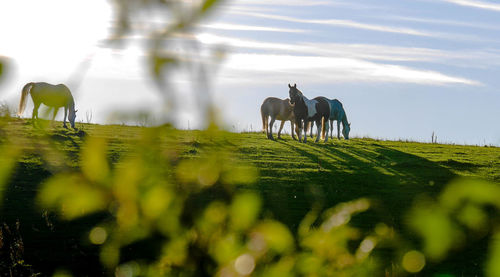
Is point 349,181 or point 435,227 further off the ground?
point 435,227

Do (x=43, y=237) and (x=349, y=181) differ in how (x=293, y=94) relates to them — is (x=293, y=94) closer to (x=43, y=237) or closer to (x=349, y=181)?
(x=349, y=181)

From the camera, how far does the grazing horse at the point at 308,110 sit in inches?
657

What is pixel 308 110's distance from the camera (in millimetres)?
17141

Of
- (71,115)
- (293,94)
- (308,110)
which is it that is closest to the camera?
(71,115)

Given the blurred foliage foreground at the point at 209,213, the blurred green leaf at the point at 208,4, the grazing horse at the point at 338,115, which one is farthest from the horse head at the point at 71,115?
the blurred green leaf at the point at 208,4

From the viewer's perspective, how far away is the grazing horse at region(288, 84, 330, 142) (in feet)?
54.7

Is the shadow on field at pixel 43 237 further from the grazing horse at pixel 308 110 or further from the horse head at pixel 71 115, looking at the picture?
the grazing horse at pixel 308 110

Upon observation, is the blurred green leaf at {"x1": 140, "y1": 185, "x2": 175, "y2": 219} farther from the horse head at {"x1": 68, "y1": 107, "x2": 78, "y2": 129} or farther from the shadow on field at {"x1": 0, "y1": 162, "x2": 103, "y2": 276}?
the horse head at {"x1": 68, "y1": 107, "x2": 78, "y2": 129}

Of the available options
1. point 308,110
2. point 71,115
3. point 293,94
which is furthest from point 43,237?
point 308,110

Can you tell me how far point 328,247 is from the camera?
1.83 meters

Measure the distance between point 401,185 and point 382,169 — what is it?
1.44 m

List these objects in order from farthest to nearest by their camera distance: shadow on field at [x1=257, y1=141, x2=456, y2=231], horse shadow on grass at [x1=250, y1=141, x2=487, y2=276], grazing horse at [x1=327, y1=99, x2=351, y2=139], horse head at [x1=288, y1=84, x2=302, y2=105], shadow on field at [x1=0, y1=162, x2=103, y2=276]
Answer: grazing horse at [x1=327, y1=99, x2=351, y2=139] < horse head at [x1=288, y1=84, x2=302, y2=105] < shadow on field at [x1=257, y1=141, x2=456, y2=231] < horse shadow on grass at [x1=250, y1=141, x2=487, y2=276] < shadow on field at [x1=0, y1=162, x2=103, y2=276]

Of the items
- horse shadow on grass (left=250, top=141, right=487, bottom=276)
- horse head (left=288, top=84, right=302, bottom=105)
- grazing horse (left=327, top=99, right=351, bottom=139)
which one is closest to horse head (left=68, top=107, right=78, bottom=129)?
horse shadow on grass (left=250, top=141, right=487, bottom=276)

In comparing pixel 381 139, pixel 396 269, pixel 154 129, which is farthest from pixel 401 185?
pixel 154 129
